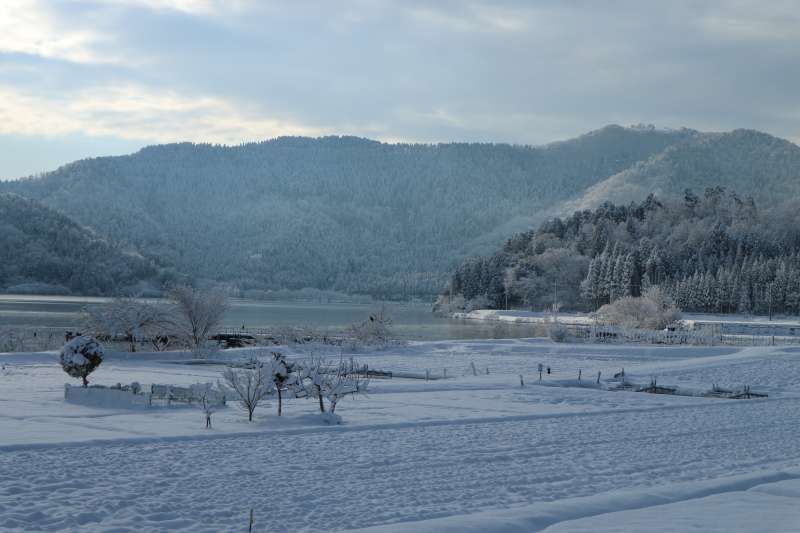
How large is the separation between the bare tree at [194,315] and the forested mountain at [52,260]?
121673mm

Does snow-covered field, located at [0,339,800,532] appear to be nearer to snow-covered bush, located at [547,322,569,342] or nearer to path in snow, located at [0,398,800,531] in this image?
path in snow, located at [0,398,800,531]

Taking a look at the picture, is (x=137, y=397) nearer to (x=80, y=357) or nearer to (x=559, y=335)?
(x=80, y=357)

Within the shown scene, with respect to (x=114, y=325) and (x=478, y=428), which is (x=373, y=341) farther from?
(x=478, y=428)

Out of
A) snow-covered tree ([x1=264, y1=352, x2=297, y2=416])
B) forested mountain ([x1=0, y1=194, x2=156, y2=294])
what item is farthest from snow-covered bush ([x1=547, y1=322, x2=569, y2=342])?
forested mountain ([x1=0, y1=194, x2=156, y2=294])

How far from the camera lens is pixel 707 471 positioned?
1463 cm

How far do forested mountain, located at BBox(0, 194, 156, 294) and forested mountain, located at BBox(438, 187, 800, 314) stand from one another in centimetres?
6163

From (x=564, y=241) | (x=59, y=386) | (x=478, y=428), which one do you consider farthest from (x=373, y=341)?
(x=564, y=241)

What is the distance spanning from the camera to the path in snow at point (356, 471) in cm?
1088

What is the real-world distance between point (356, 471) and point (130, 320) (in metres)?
38.4

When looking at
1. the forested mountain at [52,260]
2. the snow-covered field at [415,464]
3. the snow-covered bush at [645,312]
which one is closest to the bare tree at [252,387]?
the snow-covered field at [415,464]

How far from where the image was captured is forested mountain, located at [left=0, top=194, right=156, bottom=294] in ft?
555

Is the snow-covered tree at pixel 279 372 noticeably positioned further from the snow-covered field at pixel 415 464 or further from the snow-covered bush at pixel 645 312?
the snow-covered bush at pixel 645 312

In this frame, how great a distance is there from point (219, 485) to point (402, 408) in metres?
10.9

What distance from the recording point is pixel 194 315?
50.2 meters
